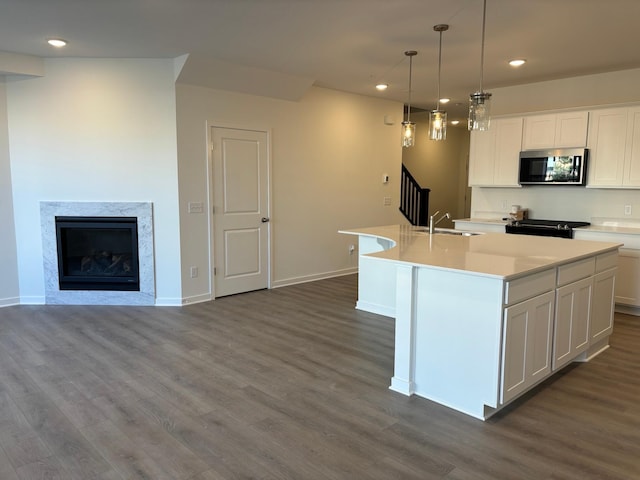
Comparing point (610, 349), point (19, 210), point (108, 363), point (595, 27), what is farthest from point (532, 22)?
point (19, 210)

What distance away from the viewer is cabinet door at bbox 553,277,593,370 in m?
3.18

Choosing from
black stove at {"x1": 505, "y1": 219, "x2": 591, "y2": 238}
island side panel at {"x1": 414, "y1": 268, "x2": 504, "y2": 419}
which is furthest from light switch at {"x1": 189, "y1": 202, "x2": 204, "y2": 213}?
black stove at {"x1": 505, "y1": 219, "x2": 591, "y2": 238}

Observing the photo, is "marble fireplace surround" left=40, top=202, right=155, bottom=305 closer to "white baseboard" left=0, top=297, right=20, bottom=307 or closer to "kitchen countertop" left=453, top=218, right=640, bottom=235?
"white baseboard" left=0, top=297, right=20, bottom=307

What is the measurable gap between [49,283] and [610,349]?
5923mm

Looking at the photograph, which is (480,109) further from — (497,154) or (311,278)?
(311,278)

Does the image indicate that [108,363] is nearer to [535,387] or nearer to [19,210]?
[19,210]

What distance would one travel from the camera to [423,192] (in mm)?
8797

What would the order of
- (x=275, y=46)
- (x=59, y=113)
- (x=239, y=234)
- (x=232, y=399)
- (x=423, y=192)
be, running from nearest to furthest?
(x=232, y=399), (x=275, y=46), (x=59, y=113), (x=239, y=234), (x=423, y=192)

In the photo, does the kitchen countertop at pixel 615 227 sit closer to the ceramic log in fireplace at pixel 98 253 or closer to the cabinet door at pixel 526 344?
the cabinet door at pixel 526 344

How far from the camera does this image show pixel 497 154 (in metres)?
6.17

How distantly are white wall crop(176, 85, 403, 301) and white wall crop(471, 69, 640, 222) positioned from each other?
1.73 metres

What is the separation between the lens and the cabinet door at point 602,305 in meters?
3.64

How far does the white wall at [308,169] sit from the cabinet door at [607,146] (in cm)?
314

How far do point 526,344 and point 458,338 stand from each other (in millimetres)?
429
